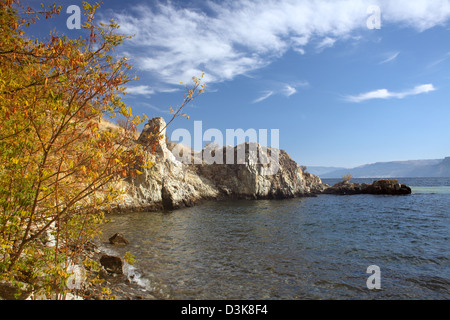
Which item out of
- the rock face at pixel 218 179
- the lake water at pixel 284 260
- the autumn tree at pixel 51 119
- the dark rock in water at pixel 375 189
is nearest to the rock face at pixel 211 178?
the rock face at pixel 218 179

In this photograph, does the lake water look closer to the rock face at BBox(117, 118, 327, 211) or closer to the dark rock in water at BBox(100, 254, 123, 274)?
the dark rock in water at BBox(100, 254, 123, 274)

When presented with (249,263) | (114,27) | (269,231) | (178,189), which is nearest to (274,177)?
(178,189)

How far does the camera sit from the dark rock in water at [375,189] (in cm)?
5966

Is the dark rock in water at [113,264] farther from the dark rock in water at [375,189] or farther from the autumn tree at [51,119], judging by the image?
the dark rock in water at [375,189]

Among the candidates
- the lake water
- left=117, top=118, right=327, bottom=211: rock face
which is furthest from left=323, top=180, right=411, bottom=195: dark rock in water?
the lake water

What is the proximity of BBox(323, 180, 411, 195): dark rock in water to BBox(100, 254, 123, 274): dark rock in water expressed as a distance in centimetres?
6269

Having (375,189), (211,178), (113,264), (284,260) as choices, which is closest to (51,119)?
(113,264)

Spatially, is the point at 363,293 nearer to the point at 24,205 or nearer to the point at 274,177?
the point at 24,205

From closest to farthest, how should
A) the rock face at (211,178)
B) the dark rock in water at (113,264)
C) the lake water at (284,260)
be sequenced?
the lake water at (284,260) < the dark rock in water at (113,264) < the rock face at (211,178)

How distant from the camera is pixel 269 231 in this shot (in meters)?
18.6

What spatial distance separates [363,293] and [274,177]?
42.6m

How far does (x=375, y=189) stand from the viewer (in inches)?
2413

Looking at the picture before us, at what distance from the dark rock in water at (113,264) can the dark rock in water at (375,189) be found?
6269 centimetres

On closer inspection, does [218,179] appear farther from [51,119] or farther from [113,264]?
[51,119]
